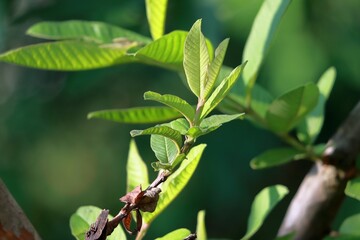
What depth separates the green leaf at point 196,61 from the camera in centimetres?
52

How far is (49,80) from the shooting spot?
2.49 m

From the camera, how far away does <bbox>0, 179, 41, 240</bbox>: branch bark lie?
54 centimetres

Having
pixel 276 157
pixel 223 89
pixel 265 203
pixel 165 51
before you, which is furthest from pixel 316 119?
pixel 223 89

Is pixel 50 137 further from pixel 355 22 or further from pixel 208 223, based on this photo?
pixel 355 22

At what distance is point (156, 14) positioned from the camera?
73 cm

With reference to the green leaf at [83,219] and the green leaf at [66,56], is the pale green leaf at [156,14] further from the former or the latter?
the green leaf at [83,219]

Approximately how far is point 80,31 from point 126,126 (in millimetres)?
1859

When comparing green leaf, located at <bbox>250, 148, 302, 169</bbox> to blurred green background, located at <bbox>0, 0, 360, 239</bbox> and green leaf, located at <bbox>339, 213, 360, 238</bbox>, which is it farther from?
blurred green background, located at <bbox>0, 0, 360, 239</bbox>

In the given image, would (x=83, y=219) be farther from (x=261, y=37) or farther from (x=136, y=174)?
(x=261, y=37)

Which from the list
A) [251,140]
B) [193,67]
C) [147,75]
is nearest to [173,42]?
[193,67]

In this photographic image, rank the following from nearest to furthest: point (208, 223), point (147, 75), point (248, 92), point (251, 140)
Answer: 1. point (248, 92)
2. point (147, 75)
3. point (251, 140)
4. point (208, 223)

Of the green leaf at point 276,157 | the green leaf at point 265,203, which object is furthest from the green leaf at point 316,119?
the green leaf at point 265,203

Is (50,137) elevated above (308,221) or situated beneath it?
situated beneath

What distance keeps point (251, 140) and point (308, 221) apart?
5.86ft
